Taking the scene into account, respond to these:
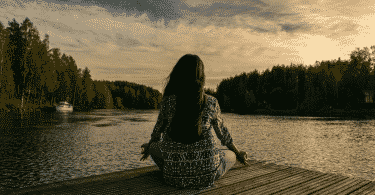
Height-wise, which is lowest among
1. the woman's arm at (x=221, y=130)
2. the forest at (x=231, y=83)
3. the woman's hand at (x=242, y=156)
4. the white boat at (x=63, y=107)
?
the white boat at (x=63, y=107)

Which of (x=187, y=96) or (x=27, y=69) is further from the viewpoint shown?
(x=27, y=69)

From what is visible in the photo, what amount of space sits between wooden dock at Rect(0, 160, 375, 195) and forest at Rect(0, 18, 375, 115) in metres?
46.4

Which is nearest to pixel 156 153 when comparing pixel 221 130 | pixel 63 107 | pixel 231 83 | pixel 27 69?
pixel 221 130

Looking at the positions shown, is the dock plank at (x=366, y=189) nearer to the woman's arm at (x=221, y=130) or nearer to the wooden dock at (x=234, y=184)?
the wooden dock at (x=234, y=184)

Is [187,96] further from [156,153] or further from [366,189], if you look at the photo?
[366,189]

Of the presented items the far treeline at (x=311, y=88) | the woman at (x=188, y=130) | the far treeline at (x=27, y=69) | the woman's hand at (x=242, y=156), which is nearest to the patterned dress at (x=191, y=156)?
the woman at (x=188, y=130)

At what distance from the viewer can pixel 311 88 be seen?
72938 mm

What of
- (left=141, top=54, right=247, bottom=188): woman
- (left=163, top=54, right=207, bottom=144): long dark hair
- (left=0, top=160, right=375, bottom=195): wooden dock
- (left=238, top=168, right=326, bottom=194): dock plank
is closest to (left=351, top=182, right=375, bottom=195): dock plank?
(left=0, top=160, right=375, bottom=195): wooden dock

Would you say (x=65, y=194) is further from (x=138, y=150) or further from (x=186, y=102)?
(x=138, y=150)

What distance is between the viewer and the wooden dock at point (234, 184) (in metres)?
3.41

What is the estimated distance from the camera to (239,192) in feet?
11.4

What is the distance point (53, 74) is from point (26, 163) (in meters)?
51.2

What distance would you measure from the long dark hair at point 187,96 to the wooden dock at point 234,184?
697mm

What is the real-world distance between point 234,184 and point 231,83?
11706 centimetres
